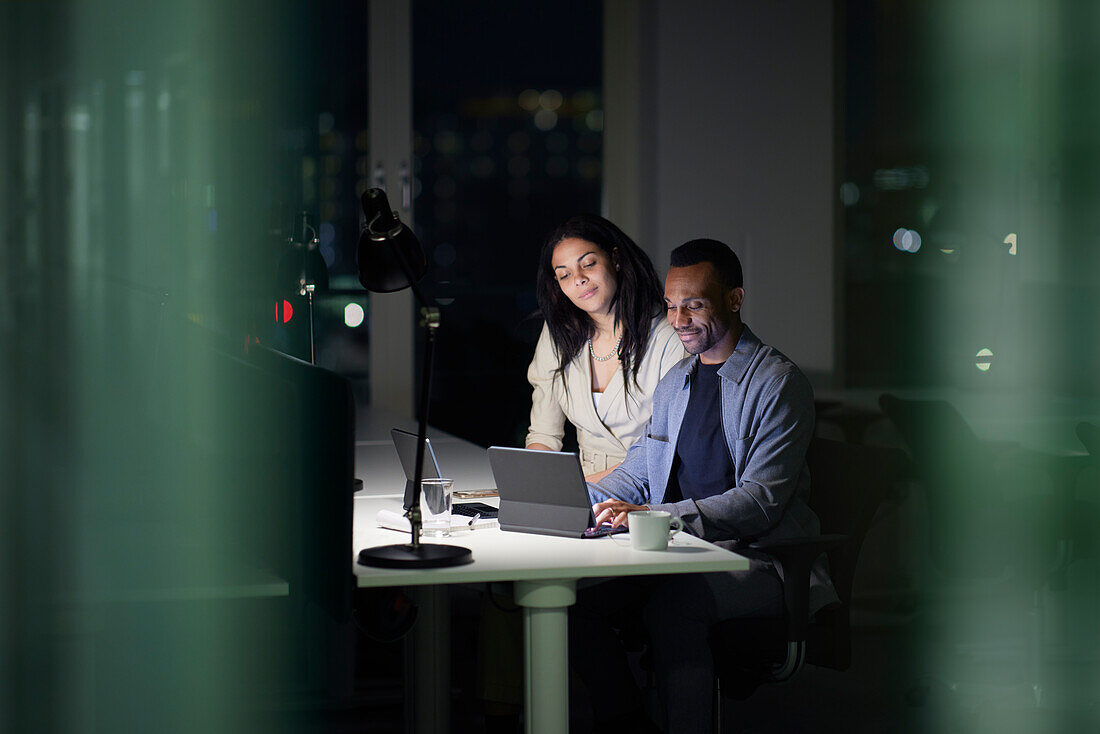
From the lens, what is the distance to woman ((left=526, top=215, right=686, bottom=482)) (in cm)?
294

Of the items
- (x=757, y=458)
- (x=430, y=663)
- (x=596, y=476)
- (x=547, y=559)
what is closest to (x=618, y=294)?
(x=596, y=476)

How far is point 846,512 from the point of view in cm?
237

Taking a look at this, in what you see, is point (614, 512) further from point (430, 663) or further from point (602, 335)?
point (602, 335)

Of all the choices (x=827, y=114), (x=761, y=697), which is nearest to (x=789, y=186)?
(x=827, y=114)

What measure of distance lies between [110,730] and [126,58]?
3.43ft

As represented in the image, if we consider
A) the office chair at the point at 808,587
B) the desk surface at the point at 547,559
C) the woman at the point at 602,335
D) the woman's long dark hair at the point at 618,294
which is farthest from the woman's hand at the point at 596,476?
the desk surface at the point at 547,559

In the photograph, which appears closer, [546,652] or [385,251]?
[546,652]

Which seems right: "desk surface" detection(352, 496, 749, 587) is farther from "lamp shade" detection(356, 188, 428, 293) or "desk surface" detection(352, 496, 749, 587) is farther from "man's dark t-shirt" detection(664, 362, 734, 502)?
"lamp shade" detection(356, 188, 428, 293)

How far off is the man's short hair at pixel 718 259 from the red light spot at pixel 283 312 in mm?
1087

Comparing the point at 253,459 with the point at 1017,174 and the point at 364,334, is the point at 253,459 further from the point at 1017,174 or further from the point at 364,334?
the point at 1017,174

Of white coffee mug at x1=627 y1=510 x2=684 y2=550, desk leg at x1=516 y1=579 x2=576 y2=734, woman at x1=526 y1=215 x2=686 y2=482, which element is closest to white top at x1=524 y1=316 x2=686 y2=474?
woman at x1=526 y1=215 x2=686 y2=482

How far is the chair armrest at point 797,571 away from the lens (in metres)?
2.22

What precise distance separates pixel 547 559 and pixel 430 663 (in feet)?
2.36

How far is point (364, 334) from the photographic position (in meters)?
4.89
